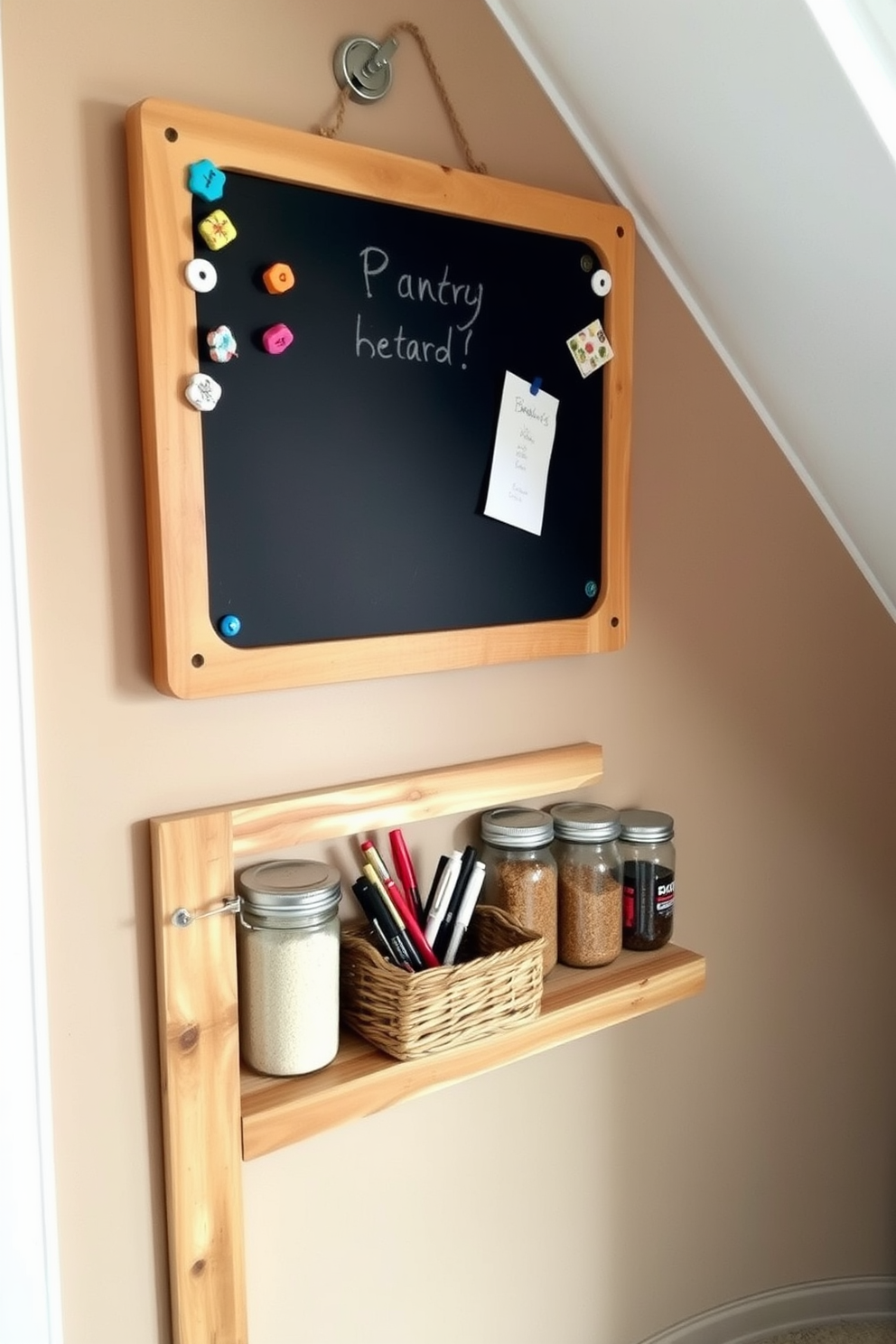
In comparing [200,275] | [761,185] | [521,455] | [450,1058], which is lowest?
[450,1058]

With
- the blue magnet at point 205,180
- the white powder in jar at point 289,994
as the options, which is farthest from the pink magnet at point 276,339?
the white powder in jar at point 289,994

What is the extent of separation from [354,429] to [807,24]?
53 centimetres

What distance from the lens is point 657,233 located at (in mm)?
1362

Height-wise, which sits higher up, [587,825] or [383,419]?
[383,419]

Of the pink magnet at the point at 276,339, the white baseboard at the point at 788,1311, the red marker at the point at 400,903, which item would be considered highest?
the pink magnet at the point at 276,339

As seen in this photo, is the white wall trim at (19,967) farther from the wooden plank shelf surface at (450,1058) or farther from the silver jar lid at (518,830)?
the silver jar lid at (518,830)

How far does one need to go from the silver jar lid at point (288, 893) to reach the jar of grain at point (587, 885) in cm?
32

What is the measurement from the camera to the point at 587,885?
4.31 feet

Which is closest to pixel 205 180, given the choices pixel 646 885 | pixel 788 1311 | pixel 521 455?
pixel 521 455

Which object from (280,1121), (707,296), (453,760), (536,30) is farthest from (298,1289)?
(536,30)

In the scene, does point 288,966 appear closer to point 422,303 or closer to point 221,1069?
point 221,1069

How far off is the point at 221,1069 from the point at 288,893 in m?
0.18

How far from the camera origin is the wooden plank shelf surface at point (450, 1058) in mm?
1080

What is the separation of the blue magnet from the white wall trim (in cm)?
15
